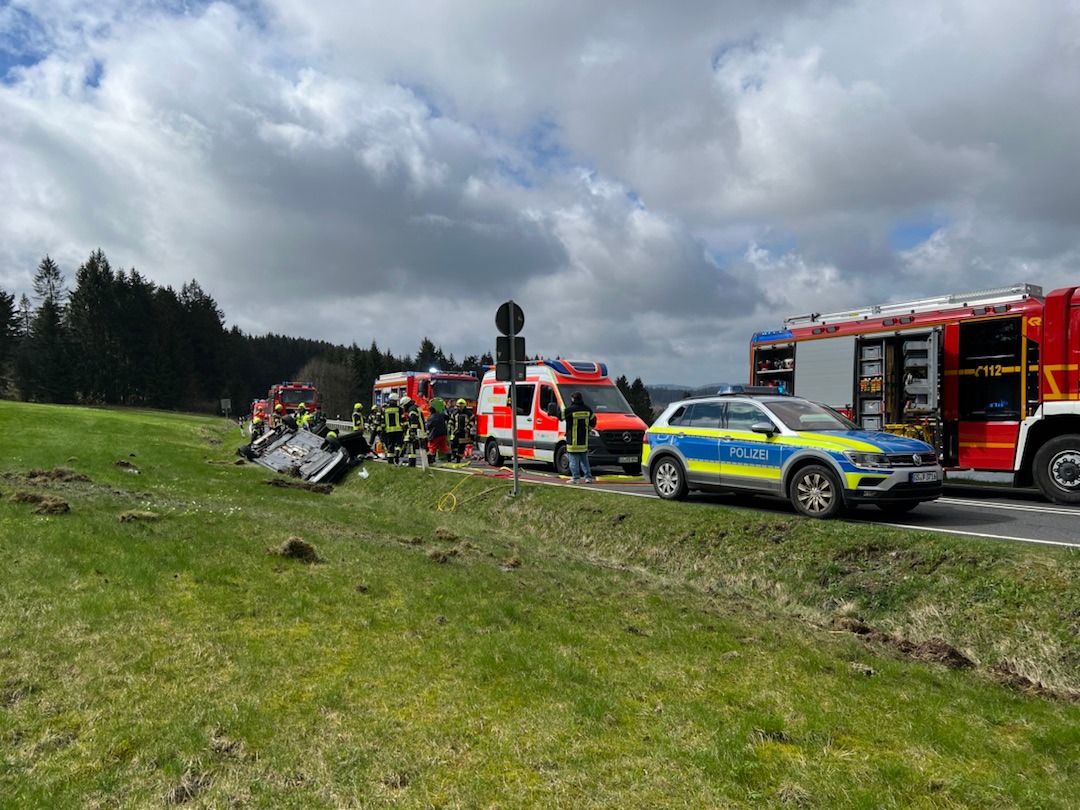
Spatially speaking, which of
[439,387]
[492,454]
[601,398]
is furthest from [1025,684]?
[439,387]

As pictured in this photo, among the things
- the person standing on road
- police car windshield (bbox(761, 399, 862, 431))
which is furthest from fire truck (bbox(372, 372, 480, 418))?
police car windshield (bbox(761, 399, 862, 431))

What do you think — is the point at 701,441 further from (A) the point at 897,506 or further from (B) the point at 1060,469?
(B) the point at 1060,469

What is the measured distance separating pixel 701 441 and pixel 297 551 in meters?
6.15

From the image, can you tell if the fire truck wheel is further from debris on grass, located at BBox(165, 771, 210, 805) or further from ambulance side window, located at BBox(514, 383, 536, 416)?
debris on grass, located at BBox(165, 771, 210, 805)

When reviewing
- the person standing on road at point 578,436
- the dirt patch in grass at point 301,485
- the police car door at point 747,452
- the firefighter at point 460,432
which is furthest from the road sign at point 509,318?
the firefighter at point 460,432

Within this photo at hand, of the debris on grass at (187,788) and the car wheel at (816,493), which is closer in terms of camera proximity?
the debris on grass at (187,788)

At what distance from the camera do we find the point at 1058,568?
18.9 ft

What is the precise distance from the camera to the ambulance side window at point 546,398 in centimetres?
1572

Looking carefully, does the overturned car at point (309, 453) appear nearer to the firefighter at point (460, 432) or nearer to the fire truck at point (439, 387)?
the firefighter at point (460, 432)

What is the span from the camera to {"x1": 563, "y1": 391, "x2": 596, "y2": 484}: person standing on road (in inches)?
530

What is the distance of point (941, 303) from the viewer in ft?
39.4

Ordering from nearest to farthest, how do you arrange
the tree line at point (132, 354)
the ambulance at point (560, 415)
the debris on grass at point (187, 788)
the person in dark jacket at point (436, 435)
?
1. the debris on grass at point (187, 788)
2. the ambulance at point (560, 415)
3. the person in dark jacket at point (436, 435)
4. the tree line at point (132, 354)

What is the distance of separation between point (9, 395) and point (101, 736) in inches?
3618

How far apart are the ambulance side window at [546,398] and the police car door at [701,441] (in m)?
5.33
